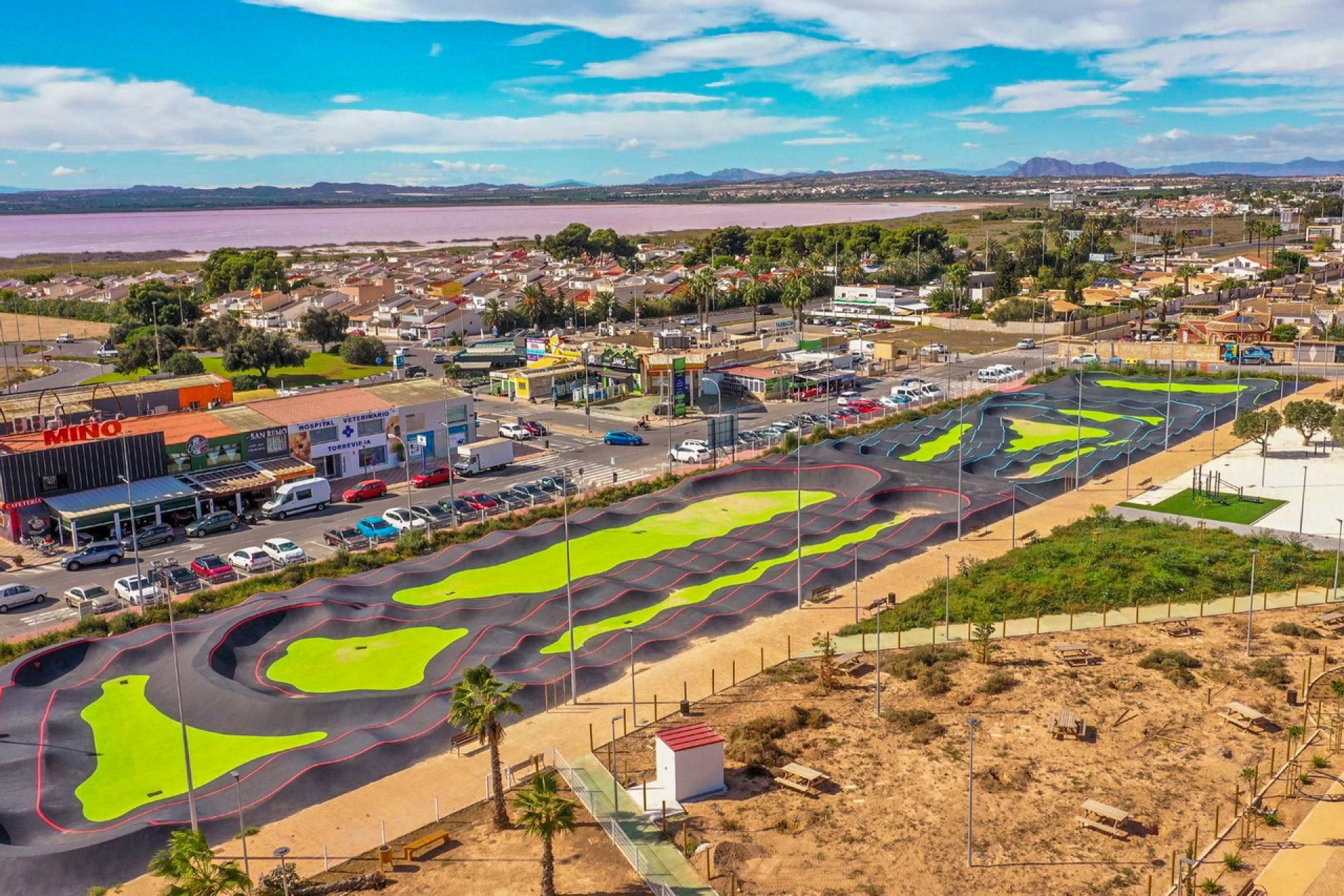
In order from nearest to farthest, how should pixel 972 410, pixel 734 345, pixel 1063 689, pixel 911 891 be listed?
pixel 911 891 → pixel 1063 689 → pixel 972 410 → pixel 734 345

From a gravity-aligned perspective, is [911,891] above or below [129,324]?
below

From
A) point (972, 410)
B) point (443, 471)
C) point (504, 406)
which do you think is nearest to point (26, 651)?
point (443, 471)

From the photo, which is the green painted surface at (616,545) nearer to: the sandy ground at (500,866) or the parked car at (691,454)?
the parked car at (691,454)

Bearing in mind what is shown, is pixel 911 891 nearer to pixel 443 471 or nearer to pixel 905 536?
pixel 905 536

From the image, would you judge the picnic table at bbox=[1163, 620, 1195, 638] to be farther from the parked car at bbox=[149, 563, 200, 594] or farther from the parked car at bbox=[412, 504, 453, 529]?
the parked car at bbox=[149, 563, 200, 594]

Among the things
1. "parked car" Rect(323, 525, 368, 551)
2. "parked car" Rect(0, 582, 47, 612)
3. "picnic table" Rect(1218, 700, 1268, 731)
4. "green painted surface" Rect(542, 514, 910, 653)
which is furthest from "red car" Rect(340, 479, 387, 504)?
"picnic table" Rect(1218, 700, 1268, 731)

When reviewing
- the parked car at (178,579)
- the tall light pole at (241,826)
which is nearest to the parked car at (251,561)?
the parked car at (178,579)

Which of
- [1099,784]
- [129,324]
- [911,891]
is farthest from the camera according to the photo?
[129,324]

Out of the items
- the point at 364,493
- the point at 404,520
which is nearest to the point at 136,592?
the point at 404,520
